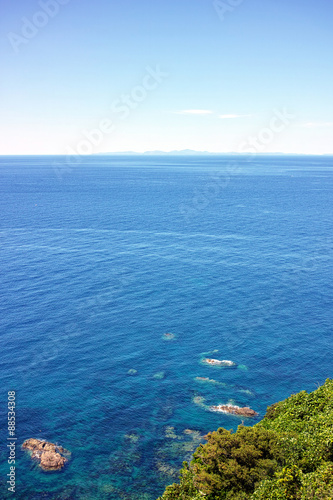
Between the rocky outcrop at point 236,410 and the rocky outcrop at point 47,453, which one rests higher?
the rocky outcrop at point 236,410

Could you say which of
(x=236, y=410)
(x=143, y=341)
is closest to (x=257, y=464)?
(x=236, y=410)

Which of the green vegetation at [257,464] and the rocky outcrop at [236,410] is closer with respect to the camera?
the green vegetation at [257,464]

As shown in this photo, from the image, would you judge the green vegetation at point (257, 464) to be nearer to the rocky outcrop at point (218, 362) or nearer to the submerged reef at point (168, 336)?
the rocky outcrop at point (218, 362)

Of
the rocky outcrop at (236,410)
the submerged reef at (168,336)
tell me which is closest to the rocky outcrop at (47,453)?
the rocky outcrop at (236,410)

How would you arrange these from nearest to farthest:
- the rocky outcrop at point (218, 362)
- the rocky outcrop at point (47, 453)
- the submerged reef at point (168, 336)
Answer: the rocky outcrop at point (47, 453), the rocky outcrop at point (218, 362), the submerged reef at point (168, 336)

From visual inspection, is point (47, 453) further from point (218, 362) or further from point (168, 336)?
point (168, 336)

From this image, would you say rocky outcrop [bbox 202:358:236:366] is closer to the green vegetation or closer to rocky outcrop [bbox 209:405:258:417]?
rocky outcrop [bbox 209:405:258:417]
